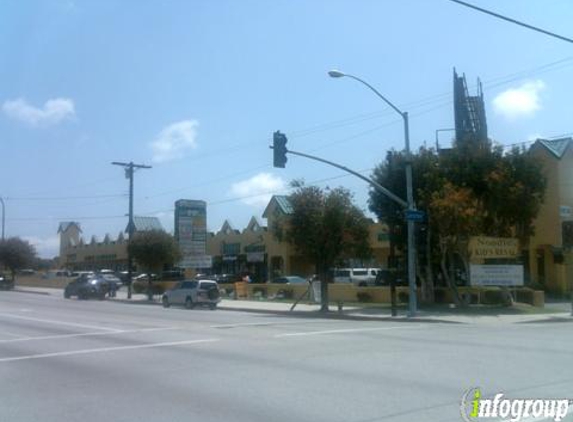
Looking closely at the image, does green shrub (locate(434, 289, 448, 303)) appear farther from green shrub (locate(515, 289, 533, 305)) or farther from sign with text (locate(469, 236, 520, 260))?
sign with text (locate(469, 236, 520, 260))

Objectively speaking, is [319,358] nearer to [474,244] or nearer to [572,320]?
[572,320]

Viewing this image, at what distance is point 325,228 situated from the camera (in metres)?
35.6

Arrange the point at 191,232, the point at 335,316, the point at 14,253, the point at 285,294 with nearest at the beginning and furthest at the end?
the point at 335,316 < the point at 285,294 < the point at 191,232 < the point at 14,253

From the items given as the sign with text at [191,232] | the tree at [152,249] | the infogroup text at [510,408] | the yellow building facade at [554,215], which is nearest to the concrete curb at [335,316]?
the tree at [152,249]

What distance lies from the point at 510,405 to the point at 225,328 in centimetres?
1549

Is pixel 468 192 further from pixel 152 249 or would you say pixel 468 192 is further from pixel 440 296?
pixel 152 249

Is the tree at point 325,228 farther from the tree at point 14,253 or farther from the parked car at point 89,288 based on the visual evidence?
the tree at point 14,253

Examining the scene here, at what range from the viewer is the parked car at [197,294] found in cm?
4028

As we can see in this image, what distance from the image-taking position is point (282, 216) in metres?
38.6

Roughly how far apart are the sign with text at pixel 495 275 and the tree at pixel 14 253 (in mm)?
55871

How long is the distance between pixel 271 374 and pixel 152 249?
39.9 m

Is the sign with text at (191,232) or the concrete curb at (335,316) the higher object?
the sign with text at (191,232)

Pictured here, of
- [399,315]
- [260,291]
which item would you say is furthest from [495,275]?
[260,291]

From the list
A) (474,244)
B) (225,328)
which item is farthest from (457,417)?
(474,244)
